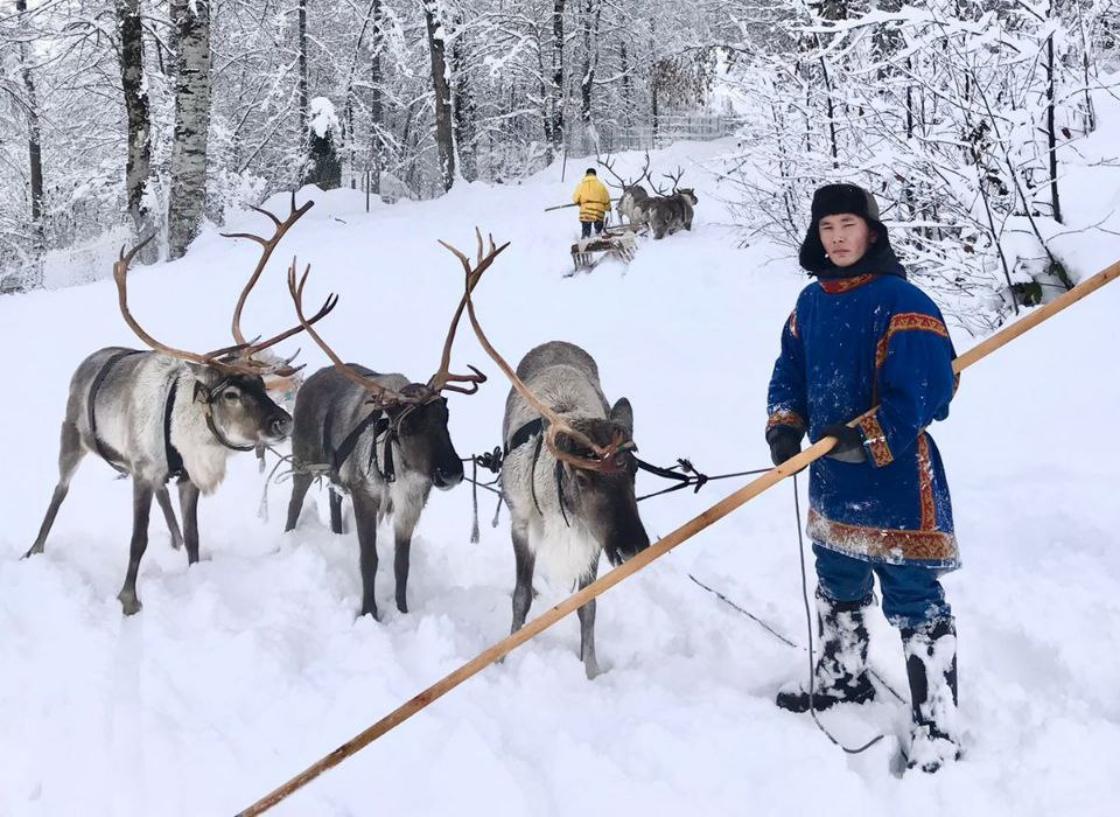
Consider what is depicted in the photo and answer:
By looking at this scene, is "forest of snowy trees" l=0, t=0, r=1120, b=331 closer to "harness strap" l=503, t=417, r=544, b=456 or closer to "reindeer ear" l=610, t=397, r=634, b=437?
"reindeer ear" l=610, t=397, r=634, b=437

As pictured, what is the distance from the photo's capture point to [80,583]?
165 inches

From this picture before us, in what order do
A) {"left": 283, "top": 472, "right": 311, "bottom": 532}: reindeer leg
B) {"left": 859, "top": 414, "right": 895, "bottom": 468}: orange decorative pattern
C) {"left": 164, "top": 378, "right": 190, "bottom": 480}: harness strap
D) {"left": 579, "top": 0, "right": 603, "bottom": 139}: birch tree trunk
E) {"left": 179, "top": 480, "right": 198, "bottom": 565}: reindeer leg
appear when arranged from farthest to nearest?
{"left": 579, "top": 0, "right": 603, "bottom": 139}: birch tree trunk → {"left": 283, "top": 472, "right": 311, "bottom": 532}: reindeer leg → {"left": 179, "top": 480, "right": 198, "bottom": 565}: reindeer leg → {"left": 164, "top": 378, "right": 190, "bottom": 480}: harness strap → {"left": 859, "top": 414, "right": 895, "bottom": 468}: orange decorative pattern

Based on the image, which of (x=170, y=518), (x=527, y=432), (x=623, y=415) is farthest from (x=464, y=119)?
(x=623, y=415)

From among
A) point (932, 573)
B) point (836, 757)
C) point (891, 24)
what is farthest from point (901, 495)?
point (891, 24)

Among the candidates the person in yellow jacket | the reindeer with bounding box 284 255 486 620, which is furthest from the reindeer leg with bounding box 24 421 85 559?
the person in yellow jacket

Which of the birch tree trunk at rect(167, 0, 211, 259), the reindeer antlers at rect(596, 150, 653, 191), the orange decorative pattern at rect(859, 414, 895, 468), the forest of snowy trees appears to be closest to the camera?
the orange decorative pattern at rect(859, 414, 895, 468)

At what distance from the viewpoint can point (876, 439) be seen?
256cm

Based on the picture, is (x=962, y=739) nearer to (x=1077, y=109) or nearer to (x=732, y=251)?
(x=1077, y=109)

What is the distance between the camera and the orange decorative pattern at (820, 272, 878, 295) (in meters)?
2.77

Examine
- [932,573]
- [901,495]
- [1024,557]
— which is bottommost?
[1024,557]

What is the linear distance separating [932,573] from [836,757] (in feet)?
2.13

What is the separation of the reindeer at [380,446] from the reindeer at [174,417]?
33 centimetres

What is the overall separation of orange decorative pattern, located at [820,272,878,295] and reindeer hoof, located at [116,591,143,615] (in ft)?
10.8

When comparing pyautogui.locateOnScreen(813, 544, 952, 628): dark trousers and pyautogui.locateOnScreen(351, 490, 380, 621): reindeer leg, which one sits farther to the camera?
pyautogui.locateOnScreen(351, 490, 380, 621): reindeer leg
